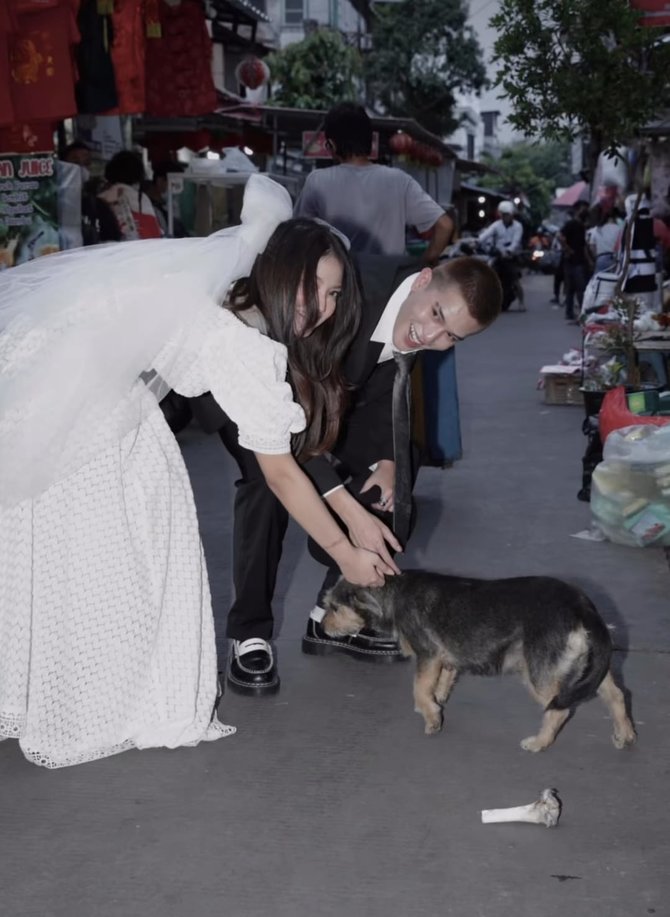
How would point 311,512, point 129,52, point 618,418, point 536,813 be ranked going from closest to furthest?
point 536,813 → point 311,512 → point 618,418 → point 129,52

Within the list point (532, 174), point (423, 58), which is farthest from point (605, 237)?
point (532, 174)

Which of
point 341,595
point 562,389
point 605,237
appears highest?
point 341,595

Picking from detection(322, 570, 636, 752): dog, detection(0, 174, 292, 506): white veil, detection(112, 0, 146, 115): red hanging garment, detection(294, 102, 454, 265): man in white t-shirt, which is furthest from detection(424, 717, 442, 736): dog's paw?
detection(112, 0, 146, 115): red hanging garment

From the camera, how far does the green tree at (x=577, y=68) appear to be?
11.0 meters

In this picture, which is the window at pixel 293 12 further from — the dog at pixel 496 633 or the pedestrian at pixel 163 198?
the dog at pixel 496 633

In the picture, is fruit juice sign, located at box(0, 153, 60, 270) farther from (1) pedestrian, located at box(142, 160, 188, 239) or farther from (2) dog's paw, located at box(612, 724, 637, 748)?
(2) dog's paw, located at box(612, 724, 637, 748)

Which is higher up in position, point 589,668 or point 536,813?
point 589,668

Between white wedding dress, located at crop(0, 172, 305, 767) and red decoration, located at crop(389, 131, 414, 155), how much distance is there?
1731 centimetres

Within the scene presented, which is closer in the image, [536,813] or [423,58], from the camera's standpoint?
[536,813]

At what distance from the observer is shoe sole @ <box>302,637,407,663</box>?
4.22 m

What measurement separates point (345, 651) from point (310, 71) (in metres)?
26.5

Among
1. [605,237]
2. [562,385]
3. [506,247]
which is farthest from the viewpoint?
[506,247]

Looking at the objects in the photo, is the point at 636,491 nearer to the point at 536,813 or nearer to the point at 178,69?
the point at 536,813

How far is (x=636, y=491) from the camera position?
5523 mm
